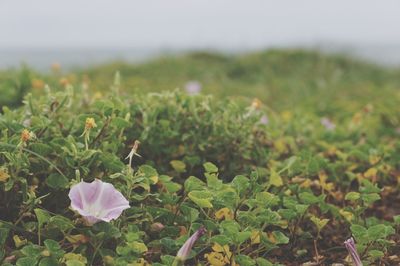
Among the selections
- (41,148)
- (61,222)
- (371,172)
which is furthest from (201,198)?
(371,172)

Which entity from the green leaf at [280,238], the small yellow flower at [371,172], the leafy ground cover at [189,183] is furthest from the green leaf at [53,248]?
the small yellow flower at [371,172]

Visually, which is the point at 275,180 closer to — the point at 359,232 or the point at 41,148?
the point at 359,232

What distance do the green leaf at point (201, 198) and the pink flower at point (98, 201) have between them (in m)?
Result: 0.17

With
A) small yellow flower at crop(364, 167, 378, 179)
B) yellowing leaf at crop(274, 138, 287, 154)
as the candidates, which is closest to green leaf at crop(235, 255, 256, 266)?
small yellow flower at crop(364, 167, 378, 179)

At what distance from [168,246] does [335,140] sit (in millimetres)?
1284

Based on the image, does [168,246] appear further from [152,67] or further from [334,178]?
[152,67]

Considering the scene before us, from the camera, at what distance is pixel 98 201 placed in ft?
4.84

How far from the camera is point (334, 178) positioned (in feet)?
7.36

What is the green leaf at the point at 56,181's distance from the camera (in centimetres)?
165

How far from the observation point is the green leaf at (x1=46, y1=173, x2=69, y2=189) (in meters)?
1.65

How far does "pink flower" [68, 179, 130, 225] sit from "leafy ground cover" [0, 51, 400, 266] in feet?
0.09

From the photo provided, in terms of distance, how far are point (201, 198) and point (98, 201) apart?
0.26 m

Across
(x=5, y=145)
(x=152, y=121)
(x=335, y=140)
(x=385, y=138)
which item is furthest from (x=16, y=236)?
(x=385, y=138)

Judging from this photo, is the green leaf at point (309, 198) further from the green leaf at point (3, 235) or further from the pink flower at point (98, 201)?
the green leaf at point (3, 235)
